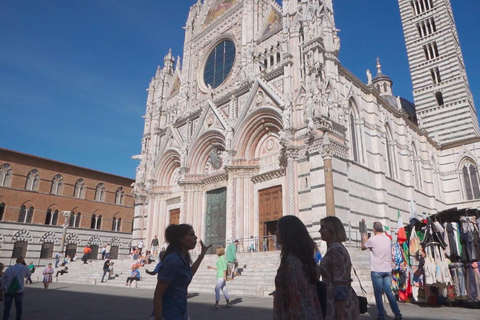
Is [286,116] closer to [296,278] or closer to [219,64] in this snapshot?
[219,64]

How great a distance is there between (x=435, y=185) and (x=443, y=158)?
13.6ft

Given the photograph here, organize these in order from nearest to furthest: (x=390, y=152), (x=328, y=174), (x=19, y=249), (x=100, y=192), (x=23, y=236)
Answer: (x=328, y=174)
(x=390, y=152)
(x=19, y=249)
(x=23, y=236)
(x=100, y=192)

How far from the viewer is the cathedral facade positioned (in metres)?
16.2

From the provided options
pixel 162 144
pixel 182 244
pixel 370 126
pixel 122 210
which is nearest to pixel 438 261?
pixel 182 244

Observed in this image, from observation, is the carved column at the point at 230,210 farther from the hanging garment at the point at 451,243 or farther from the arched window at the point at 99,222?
the arched window at the point at 99,222

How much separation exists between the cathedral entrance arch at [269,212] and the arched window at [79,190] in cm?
2302

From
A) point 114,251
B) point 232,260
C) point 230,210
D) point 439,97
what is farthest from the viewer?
point 114,251

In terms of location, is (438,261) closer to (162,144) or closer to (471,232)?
(471,232)

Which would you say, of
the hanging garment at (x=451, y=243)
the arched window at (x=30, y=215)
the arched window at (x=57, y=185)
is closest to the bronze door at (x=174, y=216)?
the arched window at (x=57, y=185)

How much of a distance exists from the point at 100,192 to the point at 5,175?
8.88m

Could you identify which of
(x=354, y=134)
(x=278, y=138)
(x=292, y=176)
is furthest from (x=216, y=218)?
(x=354, y=134)

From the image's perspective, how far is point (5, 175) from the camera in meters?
29.6

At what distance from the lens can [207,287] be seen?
41.5 ft

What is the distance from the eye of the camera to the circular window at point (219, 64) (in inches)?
955
